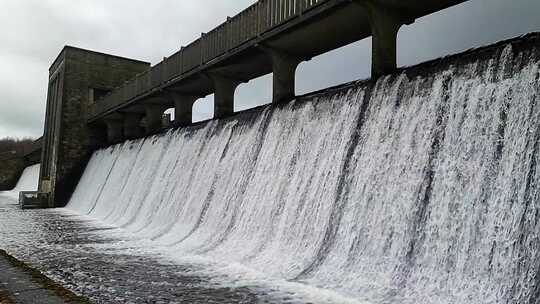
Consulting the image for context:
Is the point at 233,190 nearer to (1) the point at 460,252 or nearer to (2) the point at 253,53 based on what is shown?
(2) the point at 253,53

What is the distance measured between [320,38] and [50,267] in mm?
7977

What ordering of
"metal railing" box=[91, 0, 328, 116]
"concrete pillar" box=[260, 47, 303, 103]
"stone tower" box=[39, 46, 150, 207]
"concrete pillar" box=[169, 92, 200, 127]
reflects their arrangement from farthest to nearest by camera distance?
"stone tower" box=[39, 46, 150, 207]
"concrete pillar" box=[169, 92, 200, 127]
"concrete pillar" box=[260, 47, 303, 103]
"metal railing" box=[91, 0, 328, 116]

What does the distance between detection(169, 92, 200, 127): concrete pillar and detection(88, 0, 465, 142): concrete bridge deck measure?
41 mm

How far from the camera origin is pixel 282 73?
1327 cm

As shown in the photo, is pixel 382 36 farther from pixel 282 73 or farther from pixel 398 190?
pixel 398 190

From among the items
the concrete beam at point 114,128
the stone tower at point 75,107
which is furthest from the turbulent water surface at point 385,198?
the stone tower at point 75,107

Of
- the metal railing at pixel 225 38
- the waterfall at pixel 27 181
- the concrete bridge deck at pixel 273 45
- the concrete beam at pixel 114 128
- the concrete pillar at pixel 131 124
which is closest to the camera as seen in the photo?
the concrete bridge deck at pixel 273 45

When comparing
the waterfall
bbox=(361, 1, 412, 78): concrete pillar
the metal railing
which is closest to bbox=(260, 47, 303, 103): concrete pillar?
the metal railing

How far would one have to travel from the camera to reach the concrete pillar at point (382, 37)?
988 cm

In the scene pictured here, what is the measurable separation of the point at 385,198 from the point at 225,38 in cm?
938

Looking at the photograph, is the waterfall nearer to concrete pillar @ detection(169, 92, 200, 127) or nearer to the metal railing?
the metal railing

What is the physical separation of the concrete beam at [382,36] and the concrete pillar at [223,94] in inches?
295

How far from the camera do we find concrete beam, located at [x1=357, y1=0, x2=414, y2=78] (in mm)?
9883

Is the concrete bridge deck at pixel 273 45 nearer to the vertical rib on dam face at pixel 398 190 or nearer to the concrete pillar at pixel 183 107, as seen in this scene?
the concrete pillar at pixel 183 107
